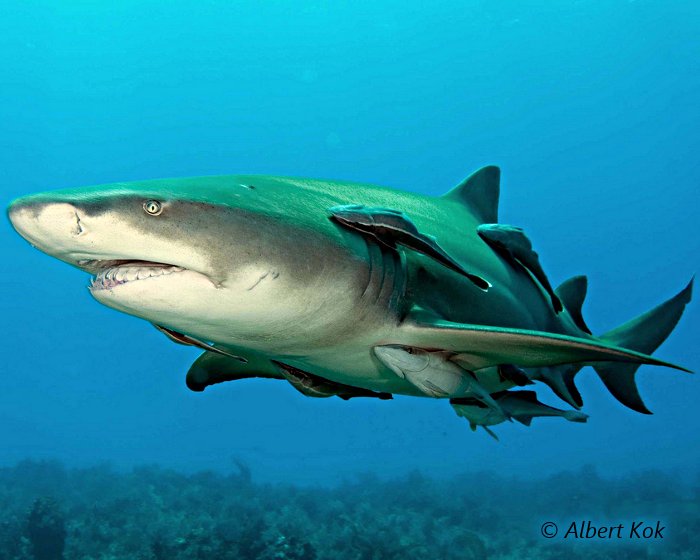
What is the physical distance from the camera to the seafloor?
425 inches

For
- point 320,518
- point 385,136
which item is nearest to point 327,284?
point 320,518

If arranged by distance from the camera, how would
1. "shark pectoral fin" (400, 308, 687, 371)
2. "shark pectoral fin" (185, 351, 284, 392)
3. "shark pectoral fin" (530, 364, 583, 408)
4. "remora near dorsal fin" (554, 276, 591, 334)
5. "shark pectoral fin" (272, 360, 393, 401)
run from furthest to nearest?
"remora near dorsal fin" (554, 276, 591, 334) < "shark pectoral fin" (185, 351, 284, 392) < "shark pectoral fin" (530, 364, 583, 408) < "shark pectoral fin" (272, 360, 393, 401) < "shark pectoral fin" (400, 308, 687, 371)

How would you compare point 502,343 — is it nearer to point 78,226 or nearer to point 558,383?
point 558,383

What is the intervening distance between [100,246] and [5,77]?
8817 centimetres

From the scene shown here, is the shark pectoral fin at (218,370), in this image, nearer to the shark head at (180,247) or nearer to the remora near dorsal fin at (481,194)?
the shark head at (180,247)

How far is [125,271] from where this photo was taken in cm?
215

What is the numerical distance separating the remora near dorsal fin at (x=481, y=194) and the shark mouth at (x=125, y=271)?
124 inches

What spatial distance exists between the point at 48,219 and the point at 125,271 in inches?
13.6

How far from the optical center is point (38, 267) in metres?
91.8

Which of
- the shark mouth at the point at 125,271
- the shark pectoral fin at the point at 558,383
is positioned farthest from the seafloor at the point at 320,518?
the shark mouth at the point at 125,271

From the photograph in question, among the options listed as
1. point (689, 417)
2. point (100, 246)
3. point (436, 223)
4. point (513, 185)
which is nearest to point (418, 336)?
point (436, 223)

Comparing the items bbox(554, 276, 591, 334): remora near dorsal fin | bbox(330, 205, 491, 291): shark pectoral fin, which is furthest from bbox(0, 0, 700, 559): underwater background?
bbox(330, 205, 491, 291): shark pectoral fin

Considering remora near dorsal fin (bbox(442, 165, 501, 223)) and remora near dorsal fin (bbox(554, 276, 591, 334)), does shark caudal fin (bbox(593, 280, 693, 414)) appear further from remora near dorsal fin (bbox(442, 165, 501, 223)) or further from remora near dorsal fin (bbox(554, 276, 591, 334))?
remora near dorsal fin (bbox(442, 165, 501, 223))

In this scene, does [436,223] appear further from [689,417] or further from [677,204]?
[689,417]
